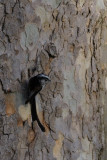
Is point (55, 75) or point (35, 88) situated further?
point (55, 75)

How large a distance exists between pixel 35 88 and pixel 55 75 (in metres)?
0.15

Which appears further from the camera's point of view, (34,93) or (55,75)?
(55,75)

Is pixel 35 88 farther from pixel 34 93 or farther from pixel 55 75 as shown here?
pixel 55 75

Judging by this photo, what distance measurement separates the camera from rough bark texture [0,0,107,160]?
1.09 m

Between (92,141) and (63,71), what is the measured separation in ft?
1.08

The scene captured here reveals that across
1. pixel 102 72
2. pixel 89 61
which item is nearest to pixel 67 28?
pixel 89 61

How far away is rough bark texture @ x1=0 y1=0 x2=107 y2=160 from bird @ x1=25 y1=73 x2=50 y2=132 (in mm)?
18

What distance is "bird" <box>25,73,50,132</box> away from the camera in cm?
106

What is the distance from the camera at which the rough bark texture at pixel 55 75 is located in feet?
3.57

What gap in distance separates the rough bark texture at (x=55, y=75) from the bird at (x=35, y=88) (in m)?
0.02

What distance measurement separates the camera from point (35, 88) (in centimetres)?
107

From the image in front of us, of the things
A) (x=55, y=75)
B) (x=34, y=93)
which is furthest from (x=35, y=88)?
(x=55, y=75)

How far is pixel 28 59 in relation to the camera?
113 cm

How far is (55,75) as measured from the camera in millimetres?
1207
